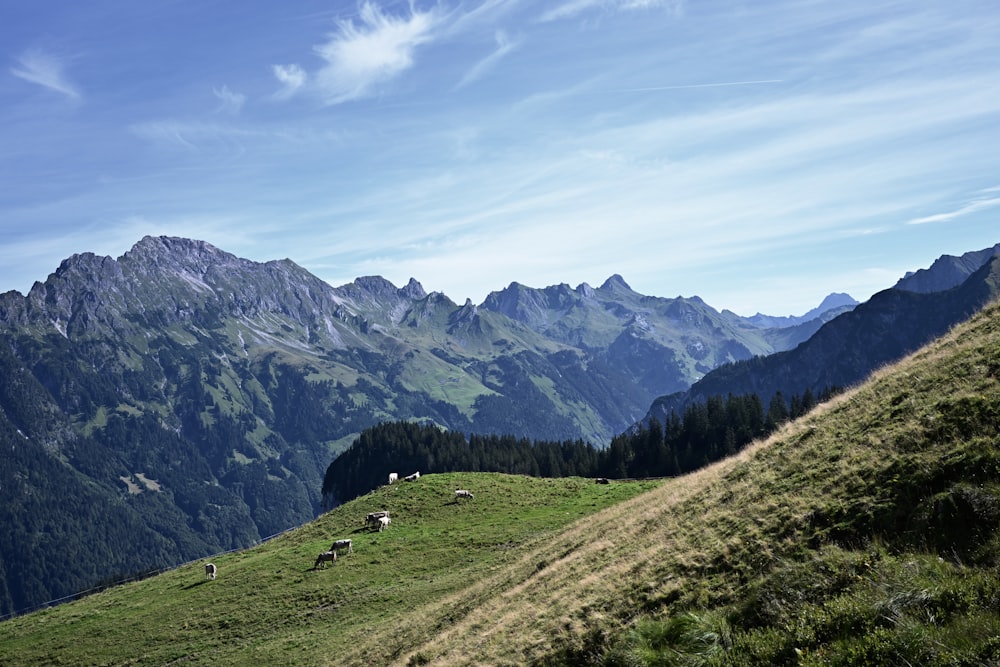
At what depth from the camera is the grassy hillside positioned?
12445 millimetres

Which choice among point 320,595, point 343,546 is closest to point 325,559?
point 343,546

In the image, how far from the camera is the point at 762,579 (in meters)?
15.3

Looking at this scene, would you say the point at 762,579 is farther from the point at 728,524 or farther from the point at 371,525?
the point at 371,525

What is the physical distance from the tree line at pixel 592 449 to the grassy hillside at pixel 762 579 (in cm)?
7572

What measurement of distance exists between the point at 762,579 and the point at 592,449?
5722 inches

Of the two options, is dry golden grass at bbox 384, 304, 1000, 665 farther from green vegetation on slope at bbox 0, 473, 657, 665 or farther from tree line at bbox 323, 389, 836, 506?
tree line at bbox 323, 389, 836, 506

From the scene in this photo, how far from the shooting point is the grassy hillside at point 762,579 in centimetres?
1245

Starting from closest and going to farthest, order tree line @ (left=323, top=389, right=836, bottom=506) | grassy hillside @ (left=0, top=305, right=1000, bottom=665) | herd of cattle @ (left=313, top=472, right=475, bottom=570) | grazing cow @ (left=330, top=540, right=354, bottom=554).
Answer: grassy hillside @ (left=0, top=305, right=1000, bottom=665)
herd of cattle @ (left=313, top=472, right=475, bottom=570)
grazing cow @ (left=330, top=540, right=354, bottom=554)
tree line @ (left=323, top=389, right=836, bottom=506)

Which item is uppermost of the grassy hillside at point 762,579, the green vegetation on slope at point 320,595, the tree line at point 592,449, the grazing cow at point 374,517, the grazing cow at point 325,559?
the grassy hillside at point 762,579

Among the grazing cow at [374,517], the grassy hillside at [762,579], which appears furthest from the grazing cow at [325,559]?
the grazing cow at [374,517]

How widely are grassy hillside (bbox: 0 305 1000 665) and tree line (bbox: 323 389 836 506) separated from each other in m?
75.7

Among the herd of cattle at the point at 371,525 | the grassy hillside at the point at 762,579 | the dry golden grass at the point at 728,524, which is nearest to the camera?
the grassy hillside at the point at 762,579

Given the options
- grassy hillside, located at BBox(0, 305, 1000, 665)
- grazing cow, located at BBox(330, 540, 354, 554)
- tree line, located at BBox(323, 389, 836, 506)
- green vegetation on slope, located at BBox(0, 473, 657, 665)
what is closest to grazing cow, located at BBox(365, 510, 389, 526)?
green vegetation on slope, located at BBox(0, 473, 657, 665)

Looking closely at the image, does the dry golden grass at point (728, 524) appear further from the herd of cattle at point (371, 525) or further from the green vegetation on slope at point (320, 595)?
the herd of cattle at point (371, 525)
